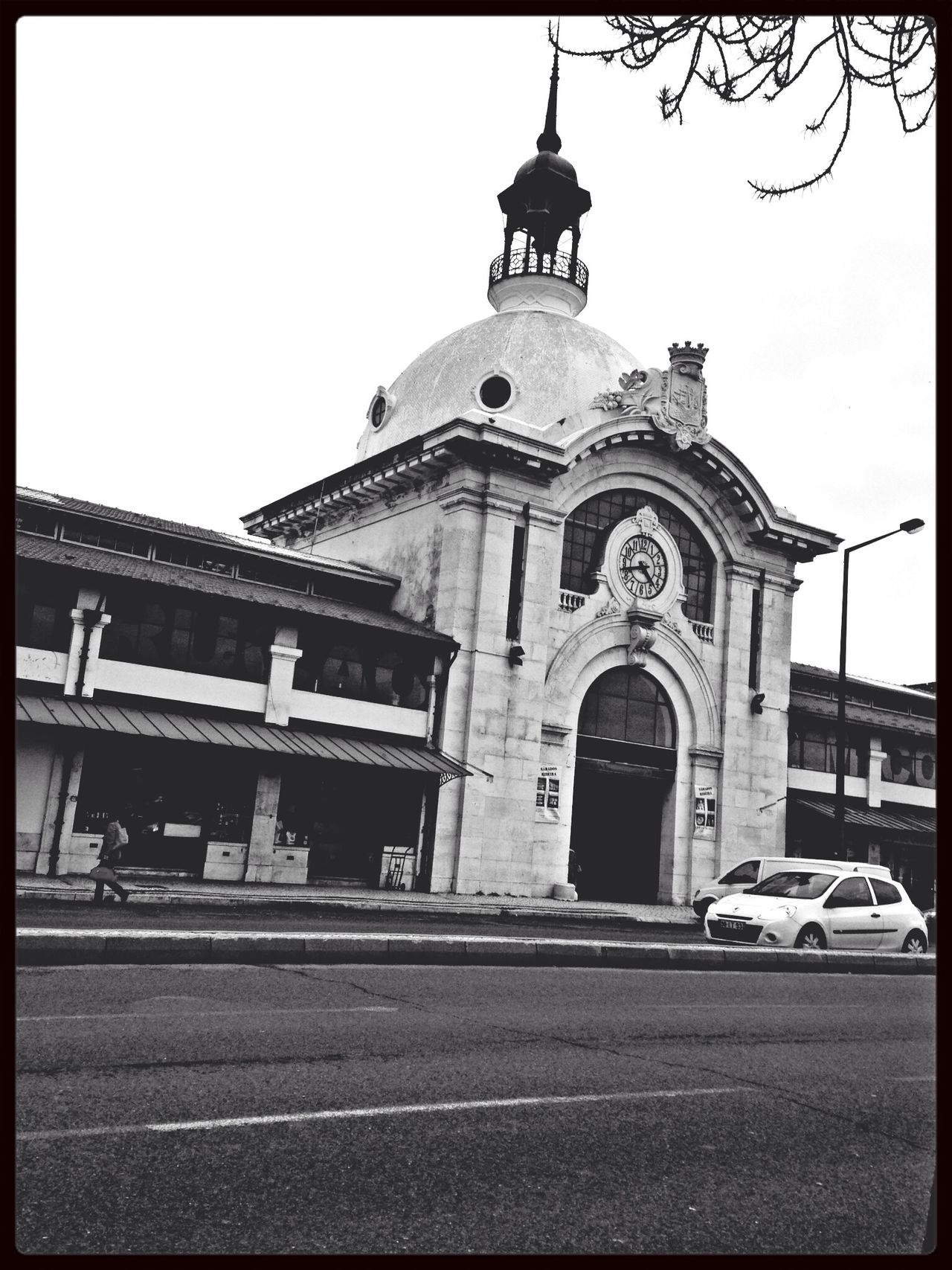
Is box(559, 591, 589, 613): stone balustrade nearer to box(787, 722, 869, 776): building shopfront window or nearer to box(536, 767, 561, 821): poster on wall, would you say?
box(536, 767, 561, 821): poster on wall

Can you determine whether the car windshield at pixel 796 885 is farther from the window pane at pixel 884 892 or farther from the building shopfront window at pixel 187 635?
the building shopfront window at pixel 187 635

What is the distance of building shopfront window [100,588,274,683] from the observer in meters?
24.2

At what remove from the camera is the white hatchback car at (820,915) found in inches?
719

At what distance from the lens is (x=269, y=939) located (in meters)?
12.7

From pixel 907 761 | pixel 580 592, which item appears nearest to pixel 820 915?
pixel 580 592

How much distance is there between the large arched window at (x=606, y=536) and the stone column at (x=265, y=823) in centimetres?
1023

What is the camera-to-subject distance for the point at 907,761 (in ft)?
125

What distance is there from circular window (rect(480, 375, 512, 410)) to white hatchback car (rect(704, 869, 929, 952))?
18.3 meters

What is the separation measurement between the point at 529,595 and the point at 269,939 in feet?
58.9

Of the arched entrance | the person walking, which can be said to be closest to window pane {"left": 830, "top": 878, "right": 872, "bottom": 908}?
the person walking

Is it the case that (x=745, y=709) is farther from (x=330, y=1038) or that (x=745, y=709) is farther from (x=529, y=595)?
(x=330, y=1038)

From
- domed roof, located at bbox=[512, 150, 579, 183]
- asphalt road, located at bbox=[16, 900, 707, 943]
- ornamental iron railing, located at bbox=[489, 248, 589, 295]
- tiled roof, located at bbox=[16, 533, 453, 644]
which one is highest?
domed roof, located at bbox=[512, 150, 579, 183]

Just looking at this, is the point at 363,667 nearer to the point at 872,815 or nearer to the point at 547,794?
the point at 547,794
